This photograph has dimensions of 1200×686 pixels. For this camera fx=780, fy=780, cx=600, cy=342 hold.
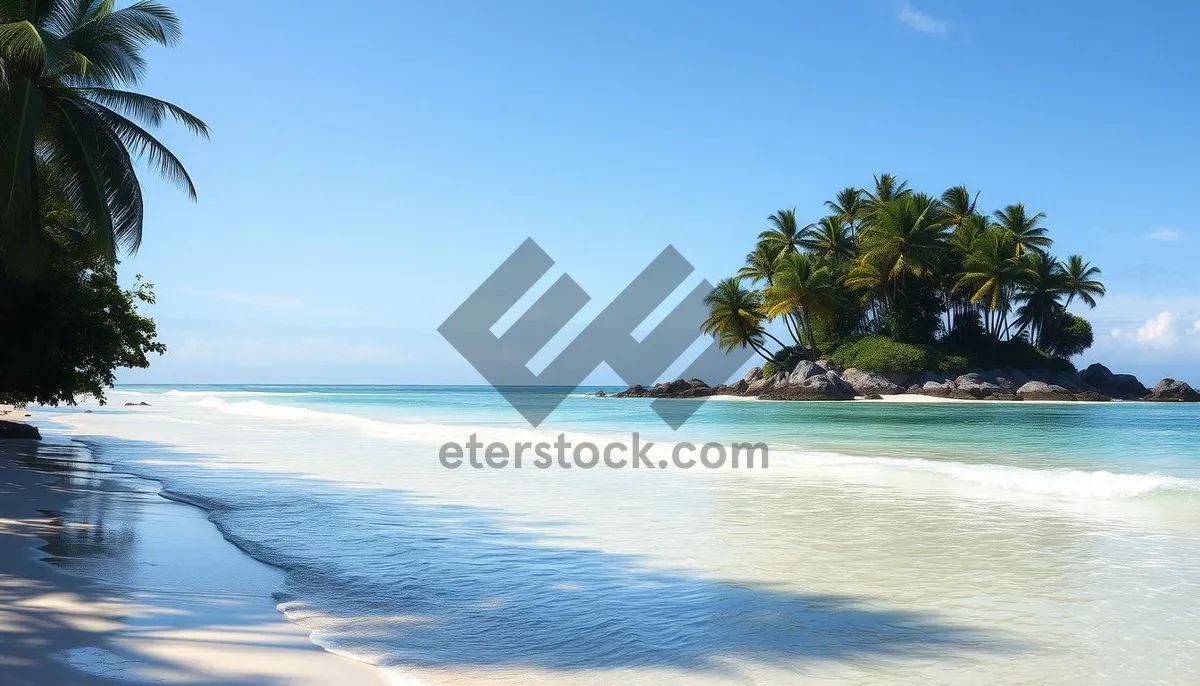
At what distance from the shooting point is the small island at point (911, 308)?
49.9 meters

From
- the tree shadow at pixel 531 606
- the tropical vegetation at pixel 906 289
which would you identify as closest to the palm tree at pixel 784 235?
the tropical vegetation at pixel 906 289

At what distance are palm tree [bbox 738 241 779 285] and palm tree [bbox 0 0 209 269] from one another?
48123 mm

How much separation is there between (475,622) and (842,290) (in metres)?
52.6

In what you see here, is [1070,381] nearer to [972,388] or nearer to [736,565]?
[972,388]

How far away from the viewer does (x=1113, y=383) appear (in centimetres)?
5300

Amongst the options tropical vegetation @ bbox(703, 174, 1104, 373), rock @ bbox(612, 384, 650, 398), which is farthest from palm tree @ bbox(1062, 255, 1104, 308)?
rock @ bbox(612, 384, 650, 398)

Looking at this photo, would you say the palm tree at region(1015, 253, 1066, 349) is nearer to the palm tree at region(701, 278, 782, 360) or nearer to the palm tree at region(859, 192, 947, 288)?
the palm tree at region(859, 192, 947, 288)

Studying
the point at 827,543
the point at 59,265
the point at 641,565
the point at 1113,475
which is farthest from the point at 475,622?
the point at 59,265

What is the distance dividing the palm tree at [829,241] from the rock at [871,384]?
1032cm

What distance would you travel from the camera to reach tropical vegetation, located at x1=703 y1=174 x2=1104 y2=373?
166 feet

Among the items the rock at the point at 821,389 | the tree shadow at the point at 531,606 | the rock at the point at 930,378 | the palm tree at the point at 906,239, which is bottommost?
the tree shadow at the point at 531,606

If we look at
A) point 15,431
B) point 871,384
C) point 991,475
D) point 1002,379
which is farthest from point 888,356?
point 15,431

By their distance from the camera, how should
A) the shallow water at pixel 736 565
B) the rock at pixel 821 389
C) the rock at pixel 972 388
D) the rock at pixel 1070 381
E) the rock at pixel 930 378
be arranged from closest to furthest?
the shallow water at pixel 736 565 → the rock at pixel 972 388 → the rock at pixel 821 389 → the rock at pixel 930 378 → the rock at pixel 1070 381

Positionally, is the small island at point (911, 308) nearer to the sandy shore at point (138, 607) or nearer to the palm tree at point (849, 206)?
the palm tree at point (849, 206)
